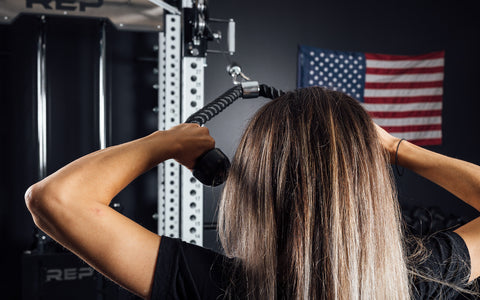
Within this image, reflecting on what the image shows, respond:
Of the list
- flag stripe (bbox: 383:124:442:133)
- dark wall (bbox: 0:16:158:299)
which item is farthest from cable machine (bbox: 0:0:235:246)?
flag stripe (bbox: 383:124:442:133)

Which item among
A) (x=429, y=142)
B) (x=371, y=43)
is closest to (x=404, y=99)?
(x=429, y=142)

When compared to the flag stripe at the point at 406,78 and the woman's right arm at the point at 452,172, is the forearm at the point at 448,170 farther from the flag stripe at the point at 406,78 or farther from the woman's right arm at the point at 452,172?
the flag stripe at the point at 406,78

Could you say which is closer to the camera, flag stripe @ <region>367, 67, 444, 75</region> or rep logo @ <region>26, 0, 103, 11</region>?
rep logo @ <region>26, 0, 103, 11</region>

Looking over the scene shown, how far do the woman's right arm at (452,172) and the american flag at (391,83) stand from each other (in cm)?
251

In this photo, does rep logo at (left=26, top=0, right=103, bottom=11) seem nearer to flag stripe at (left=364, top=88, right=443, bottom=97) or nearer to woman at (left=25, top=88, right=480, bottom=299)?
woman at (left=25, top=88, right=480, bottom=299)

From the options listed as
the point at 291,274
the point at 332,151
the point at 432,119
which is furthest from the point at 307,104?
the point at 432,119

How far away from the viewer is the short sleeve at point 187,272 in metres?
0.55

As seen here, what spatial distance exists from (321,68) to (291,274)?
292 cm

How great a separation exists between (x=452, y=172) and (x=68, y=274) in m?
2.17

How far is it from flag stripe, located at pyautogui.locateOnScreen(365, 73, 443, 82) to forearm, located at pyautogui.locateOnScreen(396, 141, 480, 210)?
2796mm

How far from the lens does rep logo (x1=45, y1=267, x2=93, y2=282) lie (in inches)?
81.9

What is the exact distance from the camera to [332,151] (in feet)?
1.86

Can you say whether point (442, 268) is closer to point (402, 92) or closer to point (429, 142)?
point (402, 92)

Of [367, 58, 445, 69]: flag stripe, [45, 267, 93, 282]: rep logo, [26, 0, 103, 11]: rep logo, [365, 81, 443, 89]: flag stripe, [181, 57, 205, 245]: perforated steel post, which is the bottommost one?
[45, 267, 93, 282]: rep logo
